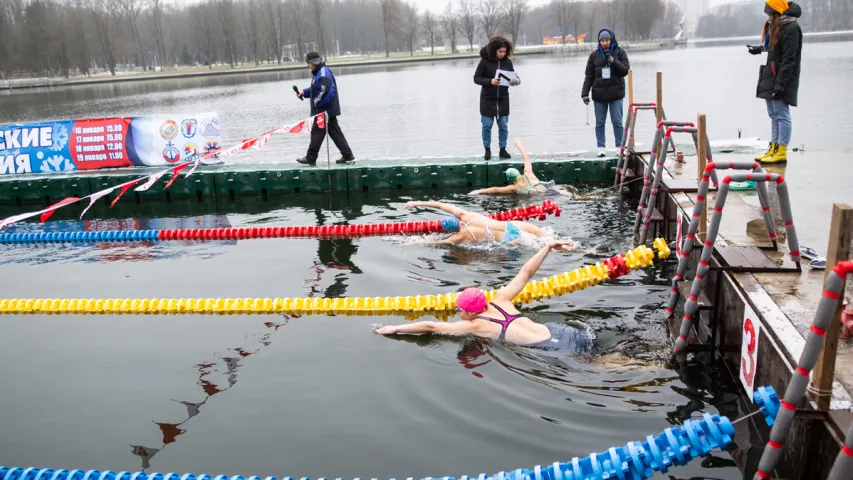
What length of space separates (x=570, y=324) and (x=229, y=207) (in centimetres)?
930

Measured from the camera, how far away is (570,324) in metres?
7.18

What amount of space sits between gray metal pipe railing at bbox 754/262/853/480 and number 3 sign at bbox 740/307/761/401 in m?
1.29

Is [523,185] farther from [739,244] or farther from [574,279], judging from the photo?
[739,244]

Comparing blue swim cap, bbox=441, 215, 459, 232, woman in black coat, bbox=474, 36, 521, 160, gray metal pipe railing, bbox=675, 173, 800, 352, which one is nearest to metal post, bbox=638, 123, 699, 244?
blue swim cap, bbox=441, 215, 459, 232

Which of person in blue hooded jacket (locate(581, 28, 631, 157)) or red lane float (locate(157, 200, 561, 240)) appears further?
person in blue hooded jacket (locate(581, 28, 631, 157))

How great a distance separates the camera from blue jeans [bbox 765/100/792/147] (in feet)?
33.1

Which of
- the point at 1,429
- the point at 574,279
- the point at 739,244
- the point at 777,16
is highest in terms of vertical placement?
the point at 777,16

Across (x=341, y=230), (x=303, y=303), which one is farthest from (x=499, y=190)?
(x=303, y=303)

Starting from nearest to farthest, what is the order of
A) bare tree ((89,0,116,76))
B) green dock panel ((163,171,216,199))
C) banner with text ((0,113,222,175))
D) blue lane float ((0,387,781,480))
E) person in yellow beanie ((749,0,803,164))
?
blue lane float ((0,387,781,480))
person in yellow beanie ((749,0,803,164))
green dock panel ((163,171,216,199))
banner with text ((0,113,222,175))
bare tree ((89,0,116,76))

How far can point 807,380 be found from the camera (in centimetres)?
368

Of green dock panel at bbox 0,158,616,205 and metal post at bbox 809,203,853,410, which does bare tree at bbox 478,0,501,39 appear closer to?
green dock panel at bbox 0,158,616,205

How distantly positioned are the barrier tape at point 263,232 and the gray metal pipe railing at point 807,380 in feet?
24.2

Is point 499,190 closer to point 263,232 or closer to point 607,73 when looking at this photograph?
point 607,73

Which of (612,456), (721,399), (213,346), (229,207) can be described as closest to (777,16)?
(721,399)
